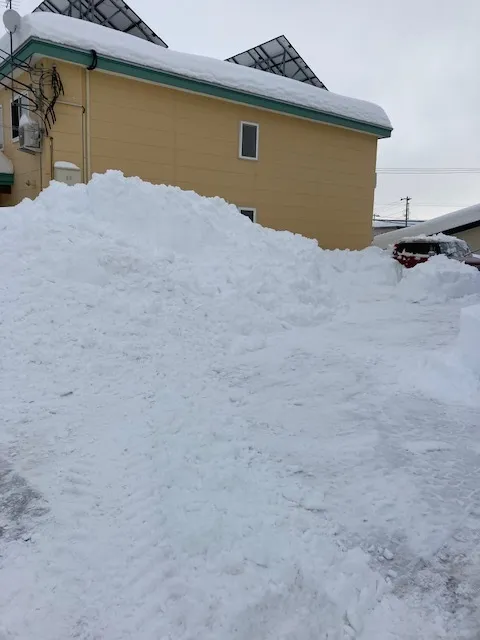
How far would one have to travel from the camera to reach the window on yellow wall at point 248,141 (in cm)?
1409

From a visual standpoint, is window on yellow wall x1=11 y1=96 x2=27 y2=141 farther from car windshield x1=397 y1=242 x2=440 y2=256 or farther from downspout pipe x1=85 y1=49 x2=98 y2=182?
car windshield x1=397 y1=242 x2=440 y2=256

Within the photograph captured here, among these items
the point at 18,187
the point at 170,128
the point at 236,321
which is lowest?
the point at 236,321

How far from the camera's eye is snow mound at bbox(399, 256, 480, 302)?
10.9 m

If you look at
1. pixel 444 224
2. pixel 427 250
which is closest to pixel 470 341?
pixel 427 250

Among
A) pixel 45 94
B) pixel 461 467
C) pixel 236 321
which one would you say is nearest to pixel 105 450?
pixel 461 467

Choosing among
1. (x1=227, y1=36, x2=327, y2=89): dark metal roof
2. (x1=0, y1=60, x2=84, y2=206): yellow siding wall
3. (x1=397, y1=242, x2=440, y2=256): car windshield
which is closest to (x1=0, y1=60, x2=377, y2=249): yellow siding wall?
(x1=0, y1=60, x2=84, y2=206): yellow siding wall

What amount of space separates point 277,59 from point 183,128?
23.1 ft

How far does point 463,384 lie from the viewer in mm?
5230

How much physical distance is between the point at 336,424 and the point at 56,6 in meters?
15.0

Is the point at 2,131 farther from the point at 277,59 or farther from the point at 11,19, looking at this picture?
the point at 277,59

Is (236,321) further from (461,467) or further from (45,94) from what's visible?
(45,94)

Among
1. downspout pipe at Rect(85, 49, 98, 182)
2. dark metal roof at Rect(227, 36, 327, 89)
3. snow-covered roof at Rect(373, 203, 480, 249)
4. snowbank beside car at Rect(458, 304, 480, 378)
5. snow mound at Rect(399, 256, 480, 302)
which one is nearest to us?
snowbank beside car at Rect(458, 304, 480, 378)

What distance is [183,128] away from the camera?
13008 millimetres

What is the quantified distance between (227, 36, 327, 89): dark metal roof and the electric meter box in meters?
8.41
